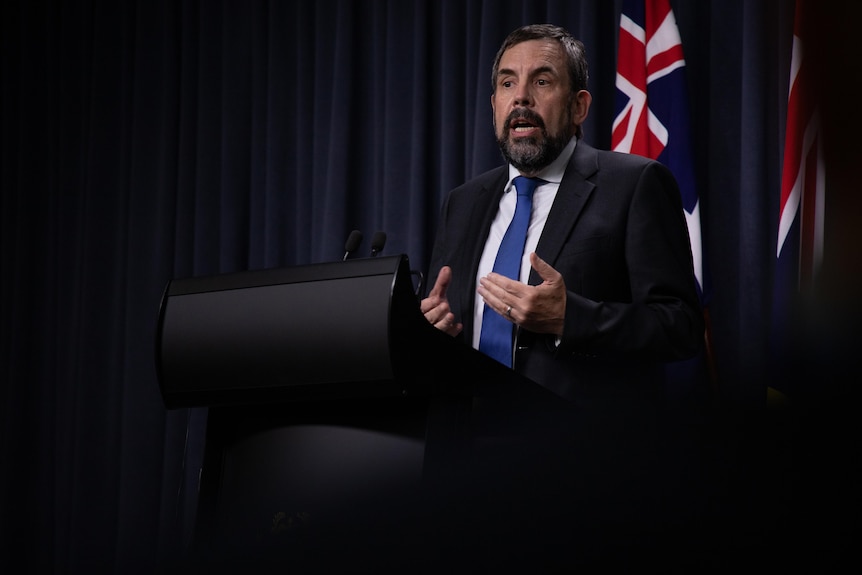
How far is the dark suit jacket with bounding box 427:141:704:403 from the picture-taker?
1710 mm

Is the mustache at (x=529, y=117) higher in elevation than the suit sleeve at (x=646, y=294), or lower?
higher

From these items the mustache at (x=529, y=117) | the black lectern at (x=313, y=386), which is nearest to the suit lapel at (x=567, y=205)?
the mustache at (x=529, y=117)

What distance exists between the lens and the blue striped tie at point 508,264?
1829 mm

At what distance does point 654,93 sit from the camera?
2.96m

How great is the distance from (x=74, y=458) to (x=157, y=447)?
391mm

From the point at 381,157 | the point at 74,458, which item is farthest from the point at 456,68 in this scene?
the point at 74,458

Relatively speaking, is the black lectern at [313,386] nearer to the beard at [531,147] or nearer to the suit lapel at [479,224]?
the suit lapel at [479,224]

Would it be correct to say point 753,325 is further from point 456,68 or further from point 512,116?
point 456,68

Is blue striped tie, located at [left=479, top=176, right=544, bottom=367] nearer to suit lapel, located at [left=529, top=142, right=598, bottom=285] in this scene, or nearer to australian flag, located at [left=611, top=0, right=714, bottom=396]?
suit lapel, located at [left=529, top=142, right=598, bottom=285]

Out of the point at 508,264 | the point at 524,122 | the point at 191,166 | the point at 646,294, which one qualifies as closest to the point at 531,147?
the point at 524,122

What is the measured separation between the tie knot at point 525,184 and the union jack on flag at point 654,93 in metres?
0.90

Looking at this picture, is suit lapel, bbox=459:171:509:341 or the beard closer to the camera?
suit lapel, bbox=459:171:509:341

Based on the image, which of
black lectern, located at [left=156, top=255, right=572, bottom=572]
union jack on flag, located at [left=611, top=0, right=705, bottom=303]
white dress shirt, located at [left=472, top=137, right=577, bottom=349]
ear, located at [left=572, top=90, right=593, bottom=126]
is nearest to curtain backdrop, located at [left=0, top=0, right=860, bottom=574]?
union jack on flag, located at [left=611, top=0, right=705, bottom=303]

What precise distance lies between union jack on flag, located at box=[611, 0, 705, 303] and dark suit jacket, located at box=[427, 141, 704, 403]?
0.87 meters
